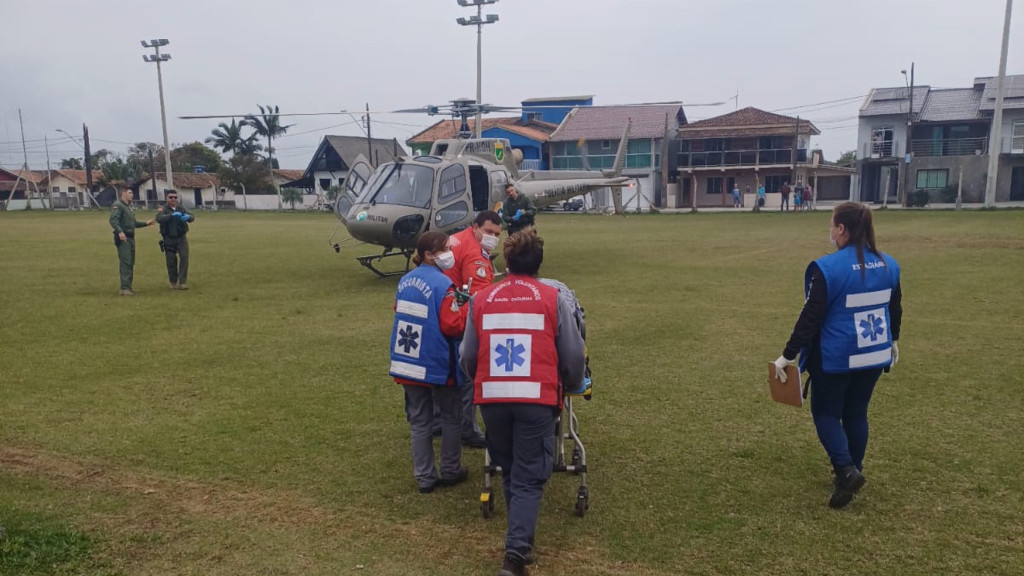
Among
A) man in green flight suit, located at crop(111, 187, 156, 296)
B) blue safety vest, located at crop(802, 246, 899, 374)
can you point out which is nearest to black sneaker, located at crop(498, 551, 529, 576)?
blue safety vest, located at crop(802, 246, 899, 374)

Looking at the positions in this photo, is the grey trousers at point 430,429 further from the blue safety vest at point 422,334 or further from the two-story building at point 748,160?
the two-story building at point 748,160

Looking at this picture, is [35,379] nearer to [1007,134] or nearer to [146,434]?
[146,434]

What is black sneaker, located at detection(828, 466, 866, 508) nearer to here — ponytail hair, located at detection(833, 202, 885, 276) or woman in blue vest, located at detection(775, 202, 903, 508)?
woman in blue vest, located at detection(775, 202, 903, 508)

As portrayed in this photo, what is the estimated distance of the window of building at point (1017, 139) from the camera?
149 ft

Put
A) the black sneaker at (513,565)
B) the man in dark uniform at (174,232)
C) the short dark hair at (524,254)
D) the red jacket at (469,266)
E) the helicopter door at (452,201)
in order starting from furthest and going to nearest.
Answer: the helicopter door at (452,201) → the man in dark uniform at (174,232) → the red jacket at (469,266) → the short dark hair at (524,254) → the black sneaker at (513,565)

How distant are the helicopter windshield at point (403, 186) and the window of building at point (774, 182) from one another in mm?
43900

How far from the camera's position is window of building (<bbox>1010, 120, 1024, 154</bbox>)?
1788 inches

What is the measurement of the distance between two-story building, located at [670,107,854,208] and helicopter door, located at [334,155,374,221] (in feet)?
125

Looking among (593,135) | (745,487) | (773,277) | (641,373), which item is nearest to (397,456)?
(745,487)

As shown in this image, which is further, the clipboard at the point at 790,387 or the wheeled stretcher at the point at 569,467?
the clipboard at the point at 790,387

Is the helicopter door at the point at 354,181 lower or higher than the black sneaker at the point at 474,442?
higher

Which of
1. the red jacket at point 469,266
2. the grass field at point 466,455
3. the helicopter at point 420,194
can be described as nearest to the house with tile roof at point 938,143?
the helicopter at point 420,194

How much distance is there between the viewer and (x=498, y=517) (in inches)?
180

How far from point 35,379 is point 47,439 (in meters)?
2.20
